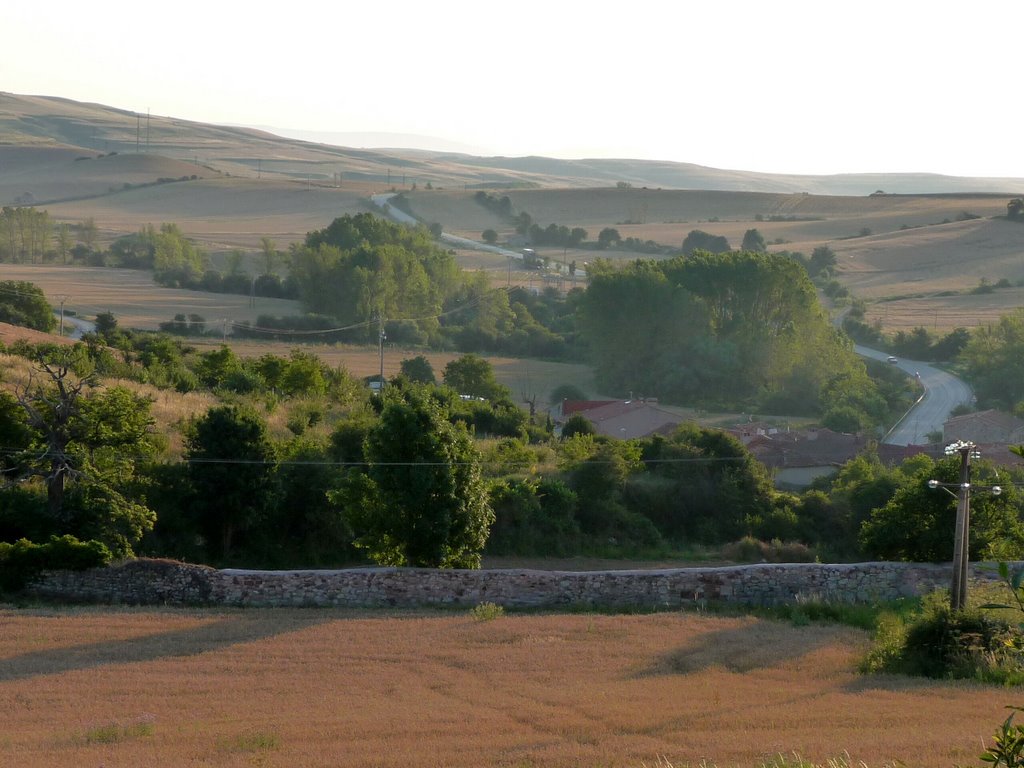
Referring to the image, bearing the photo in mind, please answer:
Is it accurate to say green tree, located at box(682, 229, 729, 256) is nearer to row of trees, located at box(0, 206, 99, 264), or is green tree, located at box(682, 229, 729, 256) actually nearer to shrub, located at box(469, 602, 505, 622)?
row of trees, located at box(0, 206, 99, 264)

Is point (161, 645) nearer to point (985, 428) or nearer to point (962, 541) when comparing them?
point (962, 541)

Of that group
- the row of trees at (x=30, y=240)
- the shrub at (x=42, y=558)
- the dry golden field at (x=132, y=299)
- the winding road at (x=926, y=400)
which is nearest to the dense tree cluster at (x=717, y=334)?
the winding road at (x=926, y=400)

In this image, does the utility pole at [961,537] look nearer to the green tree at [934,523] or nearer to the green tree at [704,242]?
the green tree at [934,523]

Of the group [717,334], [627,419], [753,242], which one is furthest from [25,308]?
[753,242]

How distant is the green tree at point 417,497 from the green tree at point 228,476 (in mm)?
2037

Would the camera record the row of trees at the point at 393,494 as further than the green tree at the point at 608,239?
No

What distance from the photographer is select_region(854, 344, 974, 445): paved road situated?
47.8 metres

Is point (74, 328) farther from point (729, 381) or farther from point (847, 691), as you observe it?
point (847, 691)

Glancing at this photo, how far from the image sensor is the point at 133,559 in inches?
800

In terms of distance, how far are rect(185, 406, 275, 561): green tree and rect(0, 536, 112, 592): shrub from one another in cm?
369

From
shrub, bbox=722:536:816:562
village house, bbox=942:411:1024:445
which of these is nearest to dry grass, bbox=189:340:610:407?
village house, bbox=942:411:1024:445

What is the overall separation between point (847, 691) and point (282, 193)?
135 m

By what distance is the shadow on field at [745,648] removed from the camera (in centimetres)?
1582

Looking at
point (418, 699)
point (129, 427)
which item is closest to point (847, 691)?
point (418, 699)
